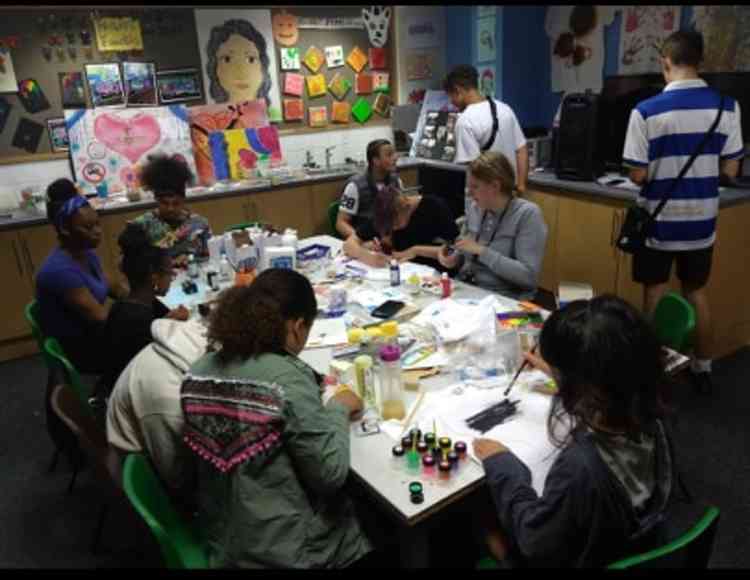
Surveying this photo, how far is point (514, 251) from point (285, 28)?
10.5ft

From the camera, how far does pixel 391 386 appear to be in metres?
1.62

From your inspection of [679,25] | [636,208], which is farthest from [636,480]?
[679,25]

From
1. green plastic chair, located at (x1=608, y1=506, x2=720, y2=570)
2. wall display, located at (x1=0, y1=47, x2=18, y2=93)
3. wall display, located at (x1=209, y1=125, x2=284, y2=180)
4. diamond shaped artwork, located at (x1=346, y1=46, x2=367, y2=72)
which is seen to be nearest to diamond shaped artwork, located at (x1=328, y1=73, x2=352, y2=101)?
diamond shaped artwork, located at (x1=346, y1=46, x2=367, y2=72)

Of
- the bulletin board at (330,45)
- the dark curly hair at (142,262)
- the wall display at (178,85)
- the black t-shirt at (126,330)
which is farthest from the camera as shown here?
the bulletin board at (330,45)

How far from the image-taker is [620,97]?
382 centimetres

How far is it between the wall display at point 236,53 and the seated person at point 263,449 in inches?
144

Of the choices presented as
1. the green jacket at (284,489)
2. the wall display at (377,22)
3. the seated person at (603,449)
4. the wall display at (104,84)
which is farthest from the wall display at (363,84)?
the seated person at (603,449)

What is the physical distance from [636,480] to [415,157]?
14.0ft

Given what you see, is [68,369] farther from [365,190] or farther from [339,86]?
[339,86]

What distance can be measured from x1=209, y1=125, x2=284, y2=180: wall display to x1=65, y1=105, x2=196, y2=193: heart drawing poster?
9.0 inches

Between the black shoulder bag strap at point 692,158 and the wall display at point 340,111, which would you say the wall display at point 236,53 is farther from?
the black shoulder bag strap at point 692,158

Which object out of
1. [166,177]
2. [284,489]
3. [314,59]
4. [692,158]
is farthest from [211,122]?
[284,489]

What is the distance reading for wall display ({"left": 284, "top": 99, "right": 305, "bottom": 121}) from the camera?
4.86 metres

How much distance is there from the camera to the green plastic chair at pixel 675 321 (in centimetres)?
185
